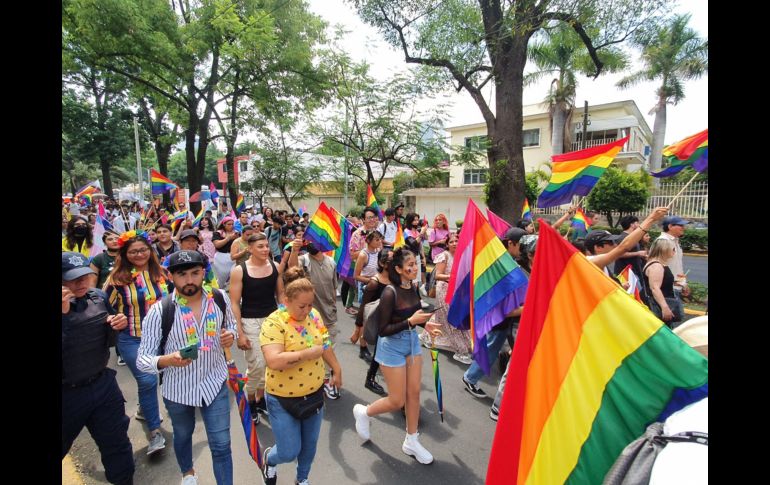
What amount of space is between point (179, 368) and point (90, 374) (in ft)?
1.76

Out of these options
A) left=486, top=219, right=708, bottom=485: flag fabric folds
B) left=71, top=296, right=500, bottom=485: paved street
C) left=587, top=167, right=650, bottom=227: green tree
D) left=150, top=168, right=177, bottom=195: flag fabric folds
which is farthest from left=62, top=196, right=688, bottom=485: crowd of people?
left=587, top=167, right=650, bottom=227: green tree

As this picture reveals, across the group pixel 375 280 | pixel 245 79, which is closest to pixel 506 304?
pixel 375 280

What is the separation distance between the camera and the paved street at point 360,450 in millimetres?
2953

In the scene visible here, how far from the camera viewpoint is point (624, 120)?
2469 centimetres

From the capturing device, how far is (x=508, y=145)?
885 cm

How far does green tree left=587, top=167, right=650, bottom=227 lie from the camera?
678 inches

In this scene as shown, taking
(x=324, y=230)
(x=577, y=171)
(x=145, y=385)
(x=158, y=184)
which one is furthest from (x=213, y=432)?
(x=158, y=184)

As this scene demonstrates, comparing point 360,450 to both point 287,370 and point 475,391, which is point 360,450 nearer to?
point 287,370

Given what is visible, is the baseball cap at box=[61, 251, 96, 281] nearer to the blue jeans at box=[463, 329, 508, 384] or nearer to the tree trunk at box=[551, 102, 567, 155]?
the blue jeans at box=[463, 329, 508, 384]

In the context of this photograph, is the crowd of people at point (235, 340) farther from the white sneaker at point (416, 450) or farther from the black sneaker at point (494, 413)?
the black sneaker at point (494, 413)
